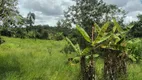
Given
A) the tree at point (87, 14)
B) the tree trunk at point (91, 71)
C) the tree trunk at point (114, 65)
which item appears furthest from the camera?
the tree at point (87, 14)

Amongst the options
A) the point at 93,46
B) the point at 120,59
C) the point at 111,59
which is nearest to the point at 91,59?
the point at 93,46

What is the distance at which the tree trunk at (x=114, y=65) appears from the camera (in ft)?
24.2

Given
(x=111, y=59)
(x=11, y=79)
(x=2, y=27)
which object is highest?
(x=2, y=27)

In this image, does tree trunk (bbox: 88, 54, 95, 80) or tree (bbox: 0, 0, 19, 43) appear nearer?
tree trunk (bbox: 88, 54, 95, 80)

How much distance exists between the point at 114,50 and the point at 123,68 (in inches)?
33.4

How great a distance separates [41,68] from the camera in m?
9.42

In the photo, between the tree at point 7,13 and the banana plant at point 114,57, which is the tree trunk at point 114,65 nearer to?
the banana plant at point 114,57

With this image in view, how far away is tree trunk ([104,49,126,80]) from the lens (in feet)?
24.2

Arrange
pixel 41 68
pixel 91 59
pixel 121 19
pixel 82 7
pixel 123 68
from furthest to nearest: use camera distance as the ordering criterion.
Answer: pixel 121 19 → pixel 82 7 → pixel 41 68 → pixel 123 68 → pixel 91 59

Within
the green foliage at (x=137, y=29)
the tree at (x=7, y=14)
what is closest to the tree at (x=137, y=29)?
the green foliage at (x=137, y=29)

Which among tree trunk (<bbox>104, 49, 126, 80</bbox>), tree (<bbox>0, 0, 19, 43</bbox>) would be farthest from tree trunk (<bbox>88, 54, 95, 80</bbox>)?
tree (<bbox>0, 0, 19, 43</bbox>)

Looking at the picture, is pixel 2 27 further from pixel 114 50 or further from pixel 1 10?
pixel 114 50

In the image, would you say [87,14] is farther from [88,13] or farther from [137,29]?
[137,29]

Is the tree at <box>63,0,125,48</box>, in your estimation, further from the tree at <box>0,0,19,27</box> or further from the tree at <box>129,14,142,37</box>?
the tree at <box>129,14,142,37</box>
